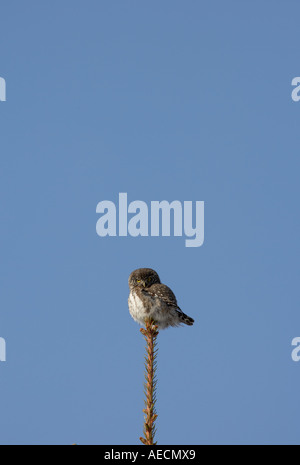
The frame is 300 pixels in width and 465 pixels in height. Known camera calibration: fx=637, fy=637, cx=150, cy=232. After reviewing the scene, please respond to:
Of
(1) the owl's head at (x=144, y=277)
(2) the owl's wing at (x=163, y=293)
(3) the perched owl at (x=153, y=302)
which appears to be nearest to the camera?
(3) the perched owl at (x=153, y=302)

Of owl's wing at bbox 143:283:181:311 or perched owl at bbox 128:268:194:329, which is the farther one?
owl's wing at bbox 143:283:181:311

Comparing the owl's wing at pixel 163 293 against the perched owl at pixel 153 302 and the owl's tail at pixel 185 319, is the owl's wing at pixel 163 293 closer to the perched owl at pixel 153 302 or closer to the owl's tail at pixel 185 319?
the perched owl at pixel 153 302

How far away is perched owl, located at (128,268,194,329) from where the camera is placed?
10.6 meters

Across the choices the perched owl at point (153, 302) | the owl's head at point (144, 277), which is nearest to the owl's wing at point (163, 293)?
the perched owl at point (153, 302)

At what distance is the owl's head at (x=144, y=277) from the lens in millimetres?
11031

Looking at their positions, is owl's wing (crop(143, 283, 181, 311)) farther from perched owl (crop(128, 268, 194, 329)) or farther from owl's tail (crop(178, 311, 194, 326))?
owl's tail (crop(178, 311, 194, 326))

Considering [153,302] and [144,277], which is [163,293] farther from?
[144,277]

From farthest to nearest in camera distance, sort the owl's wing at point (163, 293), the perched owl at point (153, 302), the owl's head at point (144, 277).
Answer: the owl's head at point (144, 277)
the owl's wing at point (163, 293)
the perched owl at point (153, 302)

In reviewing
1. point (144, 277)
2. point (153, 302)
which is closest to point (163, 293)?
point (153, 302)

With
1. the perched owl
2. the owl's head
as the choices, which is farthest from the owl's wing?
the owl's head

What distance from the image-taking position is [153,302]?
1068 cm
